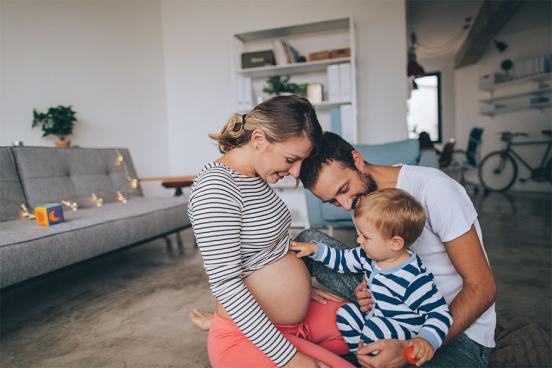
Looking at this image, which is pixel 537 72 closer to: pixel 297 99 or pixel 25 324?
pixel 297 99

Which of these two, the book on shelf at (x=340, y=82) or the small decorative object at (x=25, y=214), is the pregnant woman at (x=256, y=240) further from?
the book on shelf at (x=340, y=82)

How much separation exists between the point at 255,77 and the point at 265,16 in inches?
30.0

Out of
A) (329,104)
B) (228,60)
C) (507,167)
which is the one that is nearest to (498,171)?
(507,167)

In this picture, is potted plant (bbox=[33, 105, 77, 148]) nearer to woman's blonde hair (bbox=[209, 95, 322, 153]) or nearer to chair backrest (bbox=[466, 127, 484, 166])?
woman's blonde hair (bbox=[209, 95, 322, 153])

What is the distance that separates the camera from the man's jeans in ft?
2.60

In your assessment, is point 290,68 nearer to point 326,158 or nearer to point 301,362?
point 326,158

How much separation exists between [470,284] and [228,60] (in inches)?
155

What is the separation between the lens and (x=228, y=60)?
419 cm

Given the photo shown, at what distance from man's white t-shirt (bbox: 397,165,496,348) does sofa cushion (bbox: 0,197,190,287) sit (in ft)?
4.96

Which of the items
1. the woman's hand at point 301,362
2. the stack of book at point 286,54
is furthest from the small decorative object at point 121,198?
the woman's hand at point 301,362

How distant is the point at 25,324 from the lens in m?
1.57

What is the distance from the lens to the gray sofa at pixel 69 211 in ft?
4.83

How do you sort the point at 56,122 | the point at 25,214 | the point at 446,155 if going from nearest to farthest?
1. the point at 25,214
2. the point at 56,122
3. the point at 446,155

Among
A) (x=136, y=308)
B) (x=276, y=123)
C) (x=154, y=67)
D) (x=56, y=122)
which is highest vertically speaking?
(x=154, y=67)
